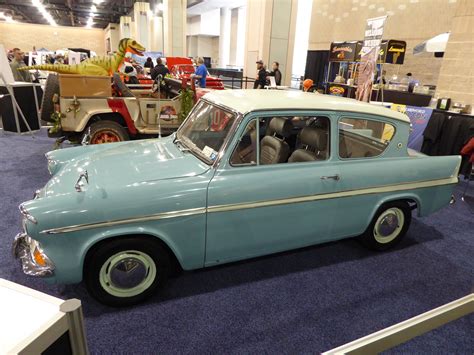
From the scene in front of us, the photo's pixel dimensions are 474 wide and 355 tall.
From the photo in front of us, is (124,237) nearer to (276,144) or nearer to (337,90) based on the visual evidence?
(276,144)

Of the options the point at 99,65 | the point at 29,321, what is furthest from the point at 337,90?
the point at 29,321

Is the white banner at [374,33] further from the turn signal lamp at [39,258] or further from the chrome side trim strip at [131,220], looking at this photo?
the turn signal lamp at [39,258]

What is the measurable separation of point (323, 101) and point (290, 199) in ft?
3.25

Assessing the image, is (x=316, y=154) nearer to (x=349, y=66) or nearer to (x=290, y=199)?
(x=290, y=199)

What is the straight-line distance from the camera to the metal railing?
1.36 meters

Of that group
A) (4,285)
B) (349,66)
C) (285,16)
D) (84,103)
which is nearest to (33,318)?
(4,285)

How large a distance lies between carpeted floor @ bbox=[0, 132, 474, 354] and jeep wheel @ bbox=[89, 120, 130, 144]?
2.26 m

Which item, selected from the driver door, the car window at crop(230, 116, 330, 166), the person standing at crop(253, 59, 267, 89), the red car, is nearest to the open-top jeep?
the red car

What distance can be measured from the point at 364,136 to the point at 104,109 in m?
4.50

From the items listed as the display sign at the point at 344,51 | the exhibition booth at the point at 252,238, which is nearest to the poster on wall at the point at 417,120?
the exhibition booth at the point at 252,238

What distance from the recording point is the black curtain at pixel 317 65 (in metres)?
17.2

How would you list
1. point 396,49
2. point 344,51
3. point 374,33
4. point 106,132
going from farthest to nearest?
point 344,51, point 396,49, point 374,33, point 106,132

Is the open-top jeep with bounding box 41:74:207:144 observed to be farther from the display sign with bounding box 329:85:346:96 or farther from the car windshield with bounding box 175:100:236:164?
the display sign with bounding box 329:85:346:96

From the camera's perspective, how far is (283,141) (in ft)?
10.8
